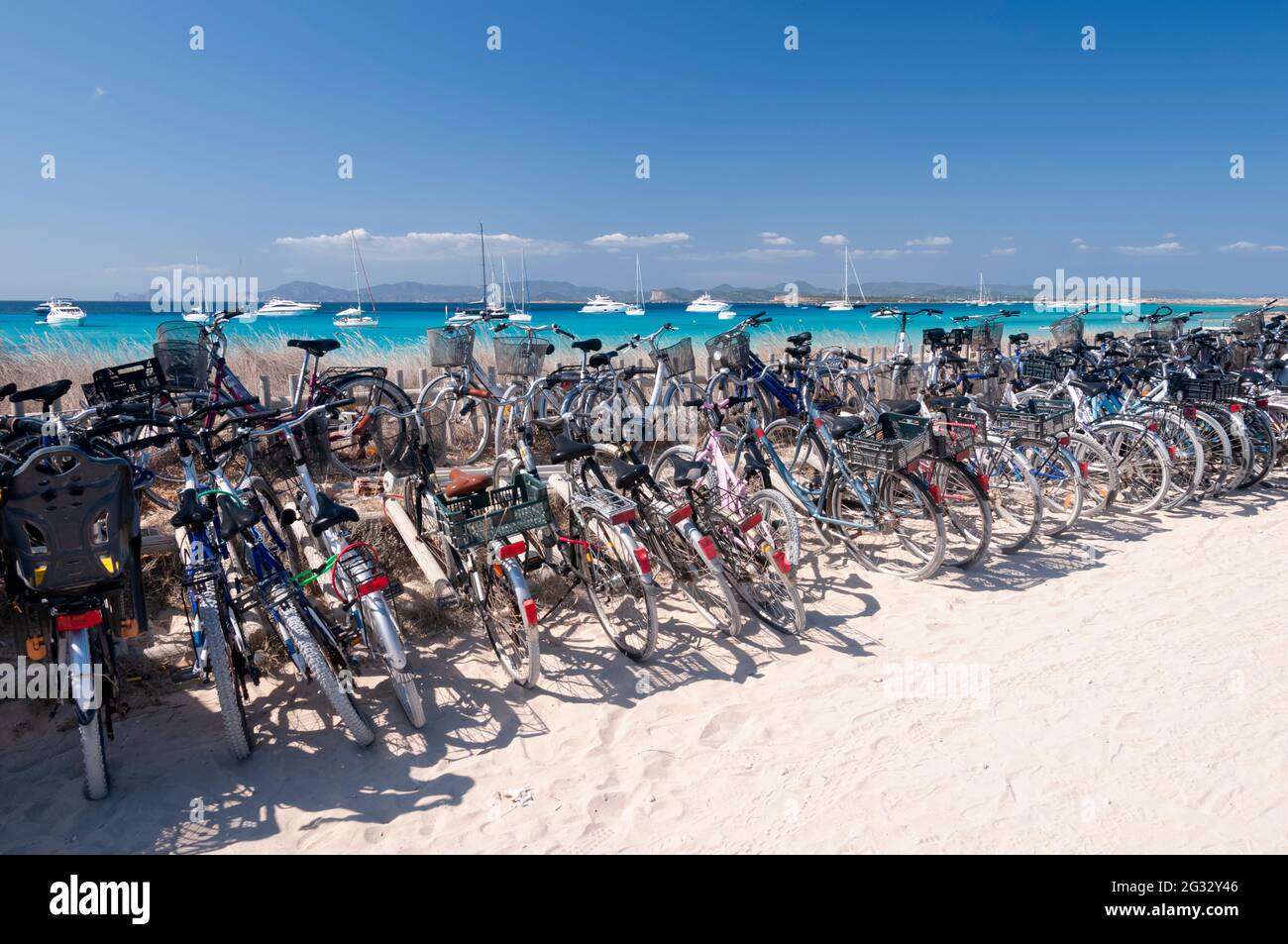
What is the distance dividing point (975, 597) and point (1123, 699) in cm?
121

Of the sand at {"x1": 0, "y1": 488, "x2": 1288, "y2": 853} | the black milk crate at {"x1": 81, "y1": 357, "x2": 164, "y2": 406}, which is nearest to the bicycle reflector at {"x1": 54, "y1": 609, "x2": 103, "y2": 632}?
the sand at {"x1": 0, "y1": 488, "x2": 1288, "y2": 853}

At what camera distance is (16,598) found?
2754 millimetres

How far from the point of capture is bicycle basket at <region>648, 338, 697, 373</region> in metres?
6.28

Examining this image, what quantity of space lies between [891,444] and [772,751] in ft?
7.03

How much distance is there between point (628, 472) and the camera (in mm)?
3824

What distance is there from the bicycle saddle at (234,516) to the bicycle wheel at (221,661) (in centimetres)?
23

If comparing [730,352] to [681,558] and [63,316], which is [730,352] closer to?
[681,558]

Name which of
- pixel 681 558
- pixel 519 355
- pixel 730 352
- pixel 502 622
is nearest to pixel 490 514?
pixel 502 622

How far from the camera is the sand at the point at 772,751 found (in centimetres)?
262

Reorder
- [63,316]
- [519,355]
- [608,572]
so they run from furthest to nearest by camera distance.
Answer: [63,316], [519,355], [608,572]

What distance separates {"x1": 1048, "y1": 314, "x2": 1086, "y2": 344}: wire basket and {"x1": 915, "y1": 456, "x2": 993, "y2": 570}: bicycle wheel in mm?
4883

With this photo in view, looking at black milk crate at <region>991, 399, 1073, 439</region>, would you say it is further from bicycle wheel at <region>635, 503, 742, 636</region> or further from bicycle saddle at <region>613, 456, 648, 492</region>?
bicycle saddle at <region>613, 456, 648, 492</region>
